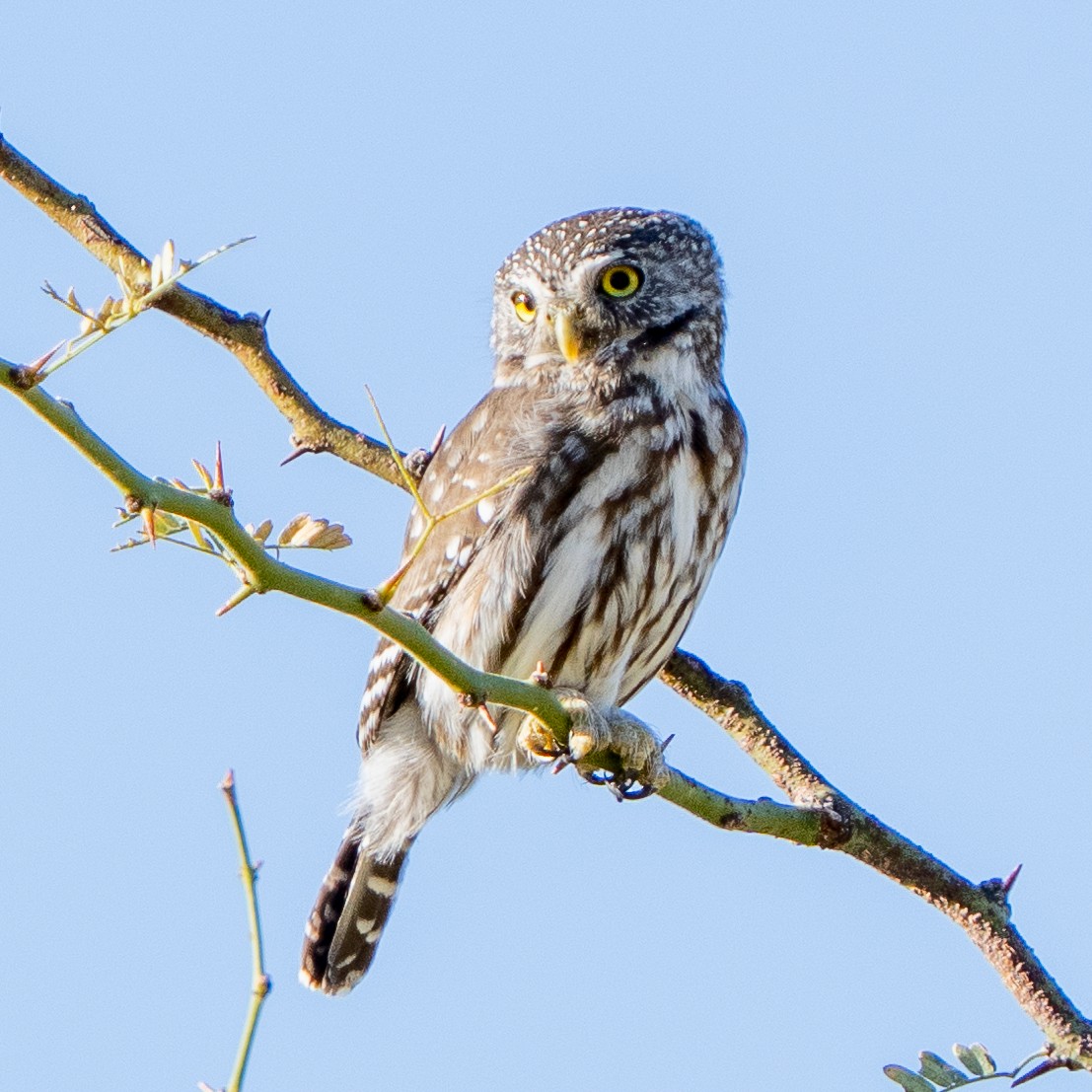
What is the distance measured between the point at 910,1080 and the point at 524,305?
2932 mm

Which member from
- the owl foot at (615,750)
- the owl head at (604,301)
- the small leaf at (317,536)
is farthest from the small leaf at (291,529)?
the owl head at (604,301)

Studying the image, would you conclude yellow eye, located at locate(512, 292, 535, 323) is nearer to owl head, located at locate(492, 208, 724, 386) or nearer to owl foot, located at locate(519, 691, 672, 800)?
owl head, located at locate(492, 208, 724, 386)

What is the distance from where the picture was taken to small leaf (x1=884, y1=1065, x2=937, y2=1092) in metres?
3.06

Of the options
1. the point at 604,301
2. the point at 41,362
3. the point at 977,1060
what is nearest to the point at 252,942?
the point at 41,362

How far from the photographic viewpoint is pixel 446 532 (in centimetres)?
488

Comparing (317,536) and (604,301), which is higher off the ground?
(604,301)

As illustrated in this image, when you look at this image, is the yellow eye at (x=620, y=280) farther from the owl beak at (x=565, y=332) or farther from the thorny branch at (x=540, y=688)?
the thorny branch at (x=540, y=688)

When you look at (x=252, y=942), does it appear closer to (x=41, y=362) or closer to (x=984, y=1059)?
(x=41, y=362)

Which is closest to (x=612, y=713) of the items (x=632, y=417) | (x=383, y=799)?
(x=632, y=417)

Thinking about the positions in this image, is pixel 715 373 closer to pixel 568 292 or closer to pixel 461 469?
pixel 568 292

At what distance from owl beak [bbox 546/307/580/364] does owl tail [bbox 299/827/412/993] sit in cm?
168

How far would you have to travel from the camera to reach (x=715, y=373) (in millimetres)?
5328

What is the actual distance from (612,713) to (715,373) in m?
1.52

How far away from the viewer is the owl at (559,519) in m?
4.63
